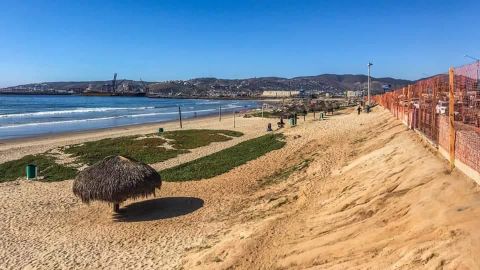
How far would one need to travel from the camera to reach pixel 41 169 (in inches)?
740

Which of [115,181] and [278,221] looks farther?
[115,181]

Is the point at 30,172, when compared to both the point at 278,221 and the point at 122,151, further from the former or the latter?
the point at 278,221

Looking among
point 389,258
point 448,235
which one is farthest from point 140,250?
point 448,235

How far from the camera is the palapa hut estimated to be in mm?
11969

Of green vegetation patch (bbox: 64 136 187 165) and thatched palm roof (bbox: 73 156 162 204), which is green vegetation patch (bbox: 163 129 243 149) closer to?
green vegetation patch (bbox: 64 136 187 165)

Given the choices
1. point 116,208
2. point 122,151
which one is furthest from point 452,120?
point 122,151

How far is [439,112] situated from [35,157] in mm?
18503

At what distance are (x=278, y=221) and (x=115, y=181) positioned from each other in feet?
16.7

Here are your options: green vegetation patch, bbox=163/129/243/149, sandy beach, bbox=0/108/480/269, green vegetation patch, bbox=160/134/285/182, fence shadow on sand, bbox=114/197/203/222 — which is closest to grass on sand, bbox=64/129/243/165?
green vegetation patch, bbox=163/129/243/149

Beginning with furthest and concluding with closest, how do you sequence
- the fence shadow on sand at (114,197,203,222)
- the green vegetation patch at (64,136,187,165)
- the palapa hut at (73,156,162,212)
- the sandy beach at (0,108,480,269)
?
1. the green vegetation patch at (64,136,187,165)
2. the fence shadow on sand at (114,197,203,222)
3. the palapa hut at (73,156,162,212)
4. the sandy beach at (0,108,480,269)

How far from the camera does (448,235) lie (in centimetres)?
516

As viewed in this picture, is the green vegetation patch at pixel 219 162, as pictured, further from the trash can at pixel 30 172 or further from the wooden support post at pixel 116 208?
the trash can at pixel 30 172

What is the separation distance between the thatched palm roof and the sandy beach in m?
0.63

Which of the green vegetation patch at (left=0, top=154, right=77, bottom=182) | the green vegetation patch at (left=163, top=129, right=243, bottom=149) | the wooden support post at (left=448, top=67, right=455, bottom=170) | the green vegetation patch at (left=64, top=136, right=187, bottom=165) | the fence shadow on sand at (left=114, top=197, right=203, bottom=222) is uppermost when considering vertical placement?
the wooden support post at (left=448, top=67, right=455, bottom=170)
